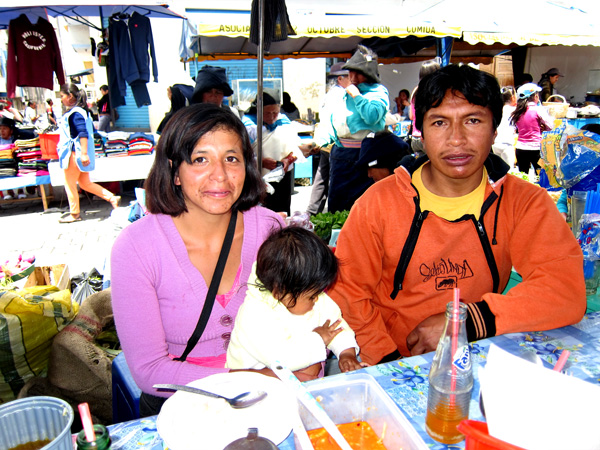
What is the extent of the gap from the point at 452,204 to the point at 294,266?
2.64 feet

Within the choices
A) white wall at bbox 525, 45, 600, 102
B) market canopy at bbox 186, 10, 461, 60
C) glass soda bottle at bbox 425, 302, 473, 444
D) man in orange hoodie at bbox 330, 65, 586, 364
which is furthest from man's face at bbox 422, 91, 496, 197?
white wall at bbox 525, 45, 600, 102

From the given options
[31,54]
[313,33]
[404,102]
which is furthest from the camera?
[404,102]

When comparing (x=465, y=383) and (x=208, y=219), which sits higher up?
(x=208, y=219)

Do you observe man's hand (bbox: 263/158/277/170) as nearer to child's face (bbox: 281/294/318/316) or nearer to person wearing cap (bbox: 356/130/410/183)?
person wearing cap (bbox: 356/130/410/183)

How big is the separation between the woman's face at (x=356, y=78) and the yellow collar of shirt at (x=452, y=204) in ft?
10.9

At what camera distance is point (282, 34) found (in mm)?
3256

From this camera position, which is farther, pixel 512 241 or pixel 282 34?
pixel 282 34

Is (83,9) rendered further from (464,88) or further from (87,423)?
(87,423)

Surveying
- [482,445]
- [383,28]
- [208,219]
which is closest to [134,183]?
[383,28]

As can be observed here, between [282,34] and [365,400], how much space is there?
9.43ft

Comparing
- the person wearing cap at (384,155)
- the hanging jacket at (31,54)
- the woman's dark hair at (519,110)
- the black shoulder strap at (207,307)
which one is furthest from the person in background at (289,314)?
the woman's dark hair at (519,110)

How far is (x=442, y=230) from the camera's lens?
1882mm

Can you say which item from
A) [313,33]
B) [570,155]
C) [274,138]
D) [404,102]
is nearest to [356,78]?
[274,138]

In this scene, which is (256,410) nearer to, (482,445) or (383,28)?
(482,445)
